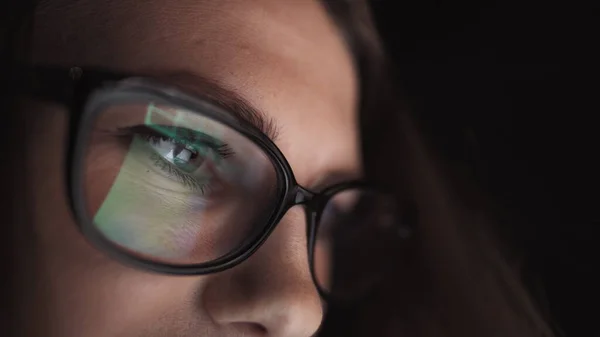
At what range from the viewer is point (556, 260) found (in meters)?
0.52

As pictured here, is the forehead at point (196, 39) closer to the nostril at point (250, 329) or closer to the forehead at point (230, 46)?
the forehead at point (230, 46)

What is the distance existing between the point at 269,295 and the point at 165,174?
A: 0.14 metres

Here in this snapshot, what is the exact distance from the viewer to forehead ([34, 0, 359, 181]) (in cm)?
48

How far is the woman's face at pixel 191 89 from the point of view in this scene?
463mm

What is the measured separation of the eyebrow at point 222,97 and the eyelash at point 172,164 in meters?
0.03

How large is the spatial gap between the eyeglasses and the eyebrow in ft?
0.04

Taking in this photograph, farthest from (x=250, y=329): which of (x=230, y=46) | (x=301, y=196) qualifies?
(x=230, y=46)

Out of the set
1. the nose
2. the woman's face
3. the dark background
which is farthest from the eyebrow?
the dark background

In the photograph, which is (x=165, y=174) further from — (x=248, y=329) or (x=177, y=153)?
(x=248, y=329)

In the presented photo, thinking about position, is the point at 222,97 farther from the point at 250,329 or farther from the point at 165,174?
the point at 250,329

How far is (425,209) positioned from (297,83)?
0.31m

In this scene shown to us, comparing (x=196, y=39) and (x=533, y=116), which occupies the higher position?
(x=196, y=39)

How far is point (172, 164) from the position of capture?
0.50 meters

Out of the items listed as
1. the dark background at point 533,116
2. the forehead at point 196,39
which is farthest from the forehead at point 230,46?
the dark background at point 533,116
